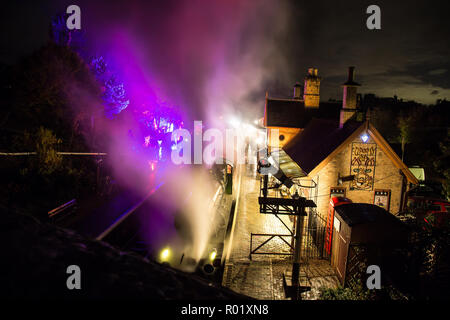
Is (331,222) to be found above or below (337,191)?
below

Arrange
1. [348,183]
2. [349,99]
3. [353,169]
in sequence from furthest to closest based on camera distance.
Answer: [349,99]
[348,183]
[353,169]

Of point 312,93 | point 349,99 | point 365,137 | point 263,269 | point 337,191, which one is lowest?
point 263,269

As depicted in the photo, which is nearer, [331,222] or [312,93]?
[331,222]

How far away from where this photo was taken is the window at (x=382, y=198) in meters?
15.8

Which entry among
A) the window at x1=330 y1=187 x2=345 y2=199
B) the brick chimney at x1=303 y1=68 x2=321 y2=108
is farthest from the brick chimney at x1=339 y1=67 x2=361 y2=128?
the brick chimney at x1=303 y1=68 x2=321 y2=108

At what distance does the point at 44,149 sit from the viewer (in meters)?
16.8

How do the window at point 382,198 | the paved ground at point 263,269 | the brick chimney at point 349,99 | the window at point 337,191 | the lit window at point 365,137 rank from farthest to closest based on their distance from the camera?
the brick chimney at point 349,99 < the window at point 382,198 < the window at point 337,191 < the lit window at point 365,137 < the paved ground at point 263,269

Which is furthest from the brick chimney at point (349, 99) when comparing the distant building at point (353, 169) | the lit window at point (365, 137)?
the lit window at point (365, 137)

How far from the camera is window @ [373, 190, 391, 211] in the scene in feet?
51.8

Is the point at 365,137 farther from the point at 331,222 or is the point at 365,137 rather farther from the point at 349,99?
the point at 331,222

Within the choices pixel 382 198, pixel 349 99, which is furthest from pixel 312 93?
pixel 382 198

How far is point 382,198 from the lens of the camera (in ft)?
52.1

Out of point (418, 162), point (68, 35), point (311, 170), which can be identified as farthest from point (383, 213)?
point (418, 162)

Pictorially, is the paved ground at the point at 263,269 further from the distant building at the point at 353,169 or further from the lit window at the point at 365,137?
the lit window at the point at 365,137
